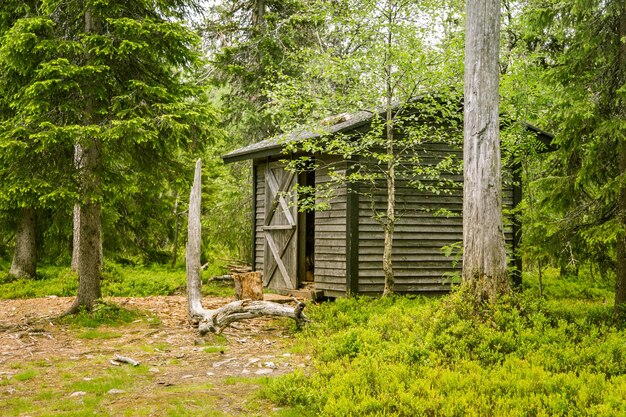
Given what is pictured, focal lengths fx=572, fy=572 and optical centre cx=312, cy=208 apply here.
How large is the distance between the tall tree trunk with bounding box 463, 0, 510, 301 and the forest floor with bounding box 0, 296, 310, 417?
109 inches

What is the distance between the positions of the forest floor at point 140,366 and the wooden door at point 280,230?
3489 mm

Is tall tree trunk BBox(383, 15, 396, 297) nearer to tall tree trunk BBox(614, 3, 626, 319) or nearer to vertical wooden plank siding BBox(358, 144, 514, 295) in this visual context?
vertical wooden plank siding BBox(358, 144, 514, 295)

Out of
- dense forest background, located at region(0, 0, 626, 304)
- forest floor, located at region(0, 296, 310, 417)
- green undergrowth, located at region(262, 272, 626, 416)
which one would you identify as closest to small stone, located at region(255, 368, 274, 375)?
forest floor, located at region(0, 296, 310, 417)

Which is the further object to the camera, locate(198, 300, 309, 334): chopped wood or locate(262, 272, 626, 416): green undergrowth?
locate(198, 300, 309, 334): chopped wood

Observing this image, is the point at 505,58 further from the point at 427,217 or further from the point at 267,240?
the point at 267,240

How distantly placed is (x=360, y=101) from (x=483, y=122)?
448 cm

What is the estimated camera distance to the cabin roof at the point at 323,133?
477 inches

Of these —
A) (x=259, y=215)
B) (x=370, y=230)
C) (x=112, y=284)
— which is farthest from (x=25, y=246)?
(x=370, y=230)

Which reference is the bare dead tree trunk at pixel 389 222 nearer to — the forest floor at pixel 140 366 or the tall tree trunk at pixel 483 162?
the forest floor at pixel 140 366

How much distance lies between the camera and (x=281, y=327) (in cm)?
1036

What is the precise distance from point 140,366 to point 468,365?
13.7 ft

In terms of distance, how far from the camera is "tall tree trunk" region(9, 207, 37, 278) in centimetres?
1569

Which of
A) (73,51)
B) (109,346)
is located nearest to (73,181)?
(73,51)

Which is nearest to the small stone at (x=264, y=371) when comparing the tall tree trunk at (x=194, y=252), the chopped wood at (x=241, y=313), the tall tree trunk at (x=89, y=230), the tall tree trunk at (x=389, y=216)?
the chopped wood at (x=241, y=313)
